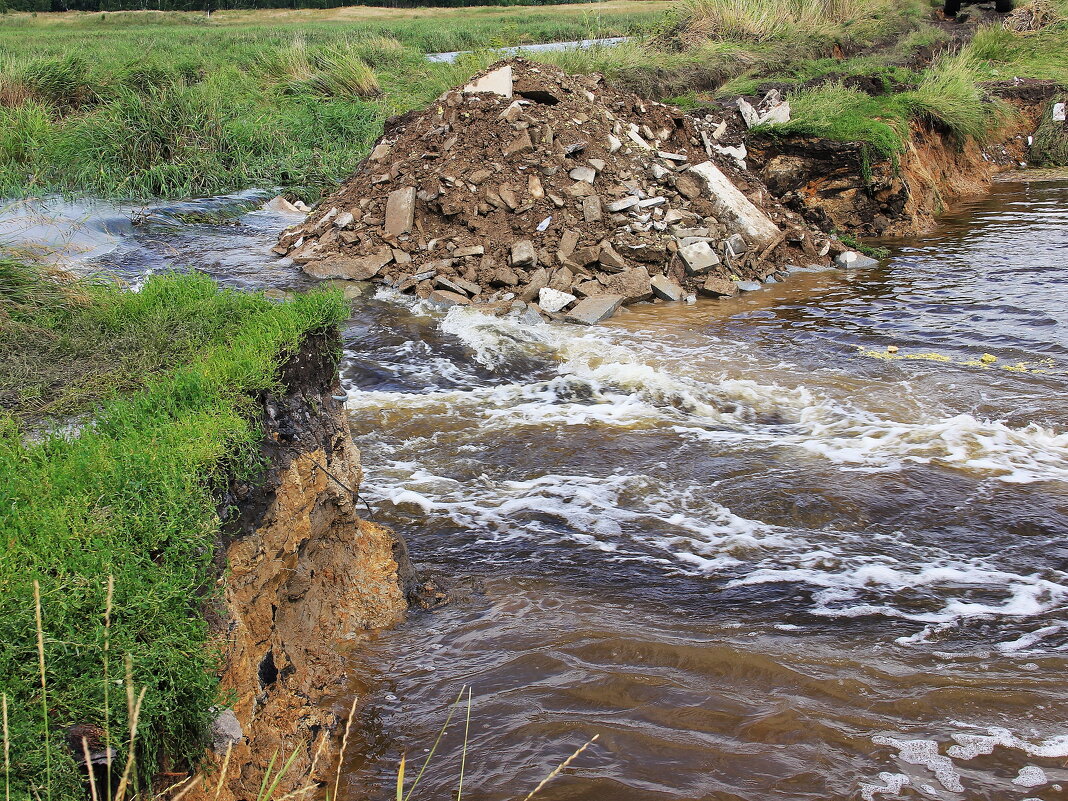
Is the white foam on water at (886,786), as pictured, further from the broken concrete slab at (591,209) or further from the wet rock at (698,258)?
the broken concrete slab at (591,209)

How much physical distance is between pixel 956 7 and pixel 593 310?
71.6 feet

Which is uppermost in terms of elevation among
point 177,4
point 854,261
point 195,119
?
point 177,4

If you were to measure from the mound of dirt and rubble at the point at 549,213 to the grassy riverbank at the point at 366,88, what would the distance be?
227cm

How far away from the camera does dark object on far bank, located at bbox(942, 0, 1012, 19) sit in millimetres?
22250

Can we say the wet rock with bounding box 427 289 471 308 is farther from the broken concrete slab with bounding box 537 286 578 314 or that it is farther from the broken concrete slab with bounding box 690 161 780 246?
the broken concrete slab with bounding box 690 161 780 246

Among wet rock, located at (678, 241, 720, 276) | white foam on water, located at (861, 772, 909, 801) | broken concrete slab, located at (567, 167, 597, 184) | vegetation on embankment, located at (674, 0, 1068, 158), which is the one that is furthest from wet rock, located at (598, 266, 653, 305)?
white foam on water, located at (861, 772, 909, 801)

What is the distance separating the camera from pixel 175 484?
2.42 m

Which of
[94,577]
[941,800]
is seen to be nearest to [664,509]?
[941,800]

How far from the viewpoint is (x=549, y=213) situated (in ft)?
29.1

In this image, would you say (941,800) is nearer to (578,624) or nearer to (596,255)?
(578,624)

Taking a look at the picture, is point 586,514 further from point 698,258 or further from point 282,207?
point 282,207

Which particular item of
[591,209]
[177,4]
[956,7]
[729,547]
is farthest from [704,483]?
[177,4]

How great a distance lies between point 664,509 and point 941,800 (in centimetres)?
212

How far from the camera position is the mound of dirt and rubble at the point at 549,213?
27.9ft
